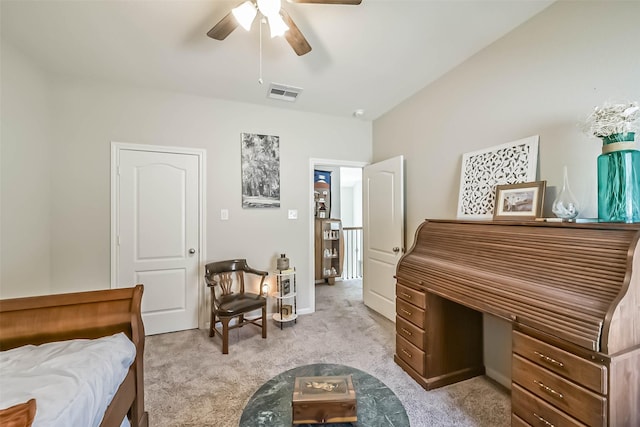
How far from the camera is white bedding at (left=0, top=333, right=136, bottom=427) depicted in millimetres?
946

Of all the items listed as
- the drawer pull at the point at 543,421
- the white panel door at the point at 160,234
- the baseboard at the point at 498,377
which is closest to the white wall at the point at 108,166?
the white panel door at the point at 160,234

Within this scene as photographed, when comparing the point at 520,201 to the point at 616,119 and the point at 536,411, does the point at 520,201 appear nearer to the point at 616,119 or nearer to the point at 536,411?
the point at 616,119

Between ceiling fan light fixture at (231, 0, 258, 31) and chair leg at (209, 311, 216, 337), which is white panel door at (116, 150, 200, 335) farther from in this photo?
ceiling fan light fixture at (231, 0, 258, 31)

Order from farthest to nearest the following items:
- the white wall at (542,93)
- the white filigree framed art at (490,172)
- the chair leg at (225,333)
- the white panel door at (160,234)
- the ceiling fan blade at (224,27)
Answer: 1. the white panel door at (160,234)
2. the chair leg at (225,333)
3. the white filigree framed art at (490,172)
4. the ceiling fan blade at (224,27)
5. the white wall at (542,93)

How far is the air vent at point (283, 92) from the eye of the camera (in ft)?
9.24

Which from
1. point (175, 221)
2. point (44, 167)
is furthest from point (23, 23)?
point (175, 221)

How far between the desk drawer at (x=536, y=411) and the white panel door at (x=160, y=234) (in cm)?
302

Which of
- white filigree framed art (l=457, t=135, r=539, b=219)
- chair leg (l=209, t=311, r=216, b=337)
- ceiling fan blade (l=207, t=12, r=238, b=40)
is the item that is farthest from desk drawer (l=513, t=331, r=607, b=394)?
chair leg (l=209, t=311, r=216, b=337)

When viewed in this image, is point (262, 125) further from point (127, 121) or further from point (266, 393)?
point (266, 393)

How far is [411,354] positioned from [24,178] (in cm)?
358

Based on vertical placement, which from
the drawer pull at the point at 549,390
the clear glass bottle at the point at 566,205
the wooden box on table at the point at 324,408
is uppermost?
the clear glass bottle at the point at 566,205

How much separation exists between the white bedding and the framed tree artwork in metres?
2.08

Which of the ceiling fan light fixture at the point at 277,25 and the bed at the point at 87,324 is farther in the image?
the ceiling fan light fixture at the point at 277,25

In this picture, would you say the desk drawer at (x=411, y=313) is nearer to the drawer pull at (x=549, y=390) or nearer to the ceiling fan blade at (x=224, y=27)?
the drawer pull at (x=549, y=390)
